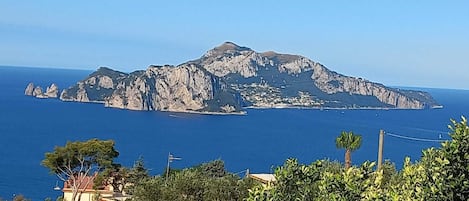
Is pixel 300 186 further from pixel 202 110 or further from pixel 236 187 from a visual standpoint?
pixel 202 110

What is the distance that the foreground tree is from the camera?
2246 cm

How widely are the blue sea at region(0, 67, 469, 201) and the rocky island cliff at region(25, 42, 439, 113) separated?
885 centimetres

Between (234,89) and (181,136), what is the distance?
75.0 m

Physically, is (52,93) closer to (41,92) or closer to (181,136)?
(41,92)

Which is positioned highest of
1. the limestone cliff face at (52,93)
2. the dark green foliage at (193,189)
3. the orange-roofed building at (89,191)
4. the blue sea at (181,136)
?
the dark green foliage at (193,189)

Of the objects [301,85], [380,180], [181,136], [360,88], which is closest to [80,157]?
[380,180]

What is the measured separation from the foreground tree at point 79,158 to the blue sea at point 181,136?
2448cm

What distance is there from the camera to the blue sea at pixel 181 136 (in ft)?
196

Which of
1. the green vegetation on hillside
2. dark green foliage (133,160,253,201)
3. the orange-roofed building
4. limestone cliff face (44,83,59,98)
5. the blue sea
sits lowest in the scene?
the blue sea

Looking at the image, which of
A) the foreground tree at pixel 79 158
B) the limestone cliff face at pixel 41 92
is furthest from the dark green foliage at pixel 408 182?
the limestone cliff face at pixel 41 92

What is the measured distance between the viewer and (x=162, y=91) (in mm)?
131500

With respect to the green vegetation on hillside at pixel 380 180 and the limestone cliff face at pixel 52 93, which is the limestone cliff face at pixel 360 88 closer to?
the limestone cliff face at pixel 52 93

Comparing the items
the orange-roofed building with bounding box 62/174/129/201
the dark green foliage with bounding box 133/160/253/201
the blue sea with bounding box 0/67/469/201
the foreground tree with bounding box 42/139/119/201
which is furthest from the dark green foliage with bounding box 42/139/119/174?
the blue sea with bounding box 0/67/469/201

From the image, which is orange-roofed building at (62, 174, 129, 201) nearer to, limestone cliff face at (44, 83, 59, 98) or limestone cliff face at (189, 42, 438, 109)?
limestone cliff face at (44, 83, 59, 98)
